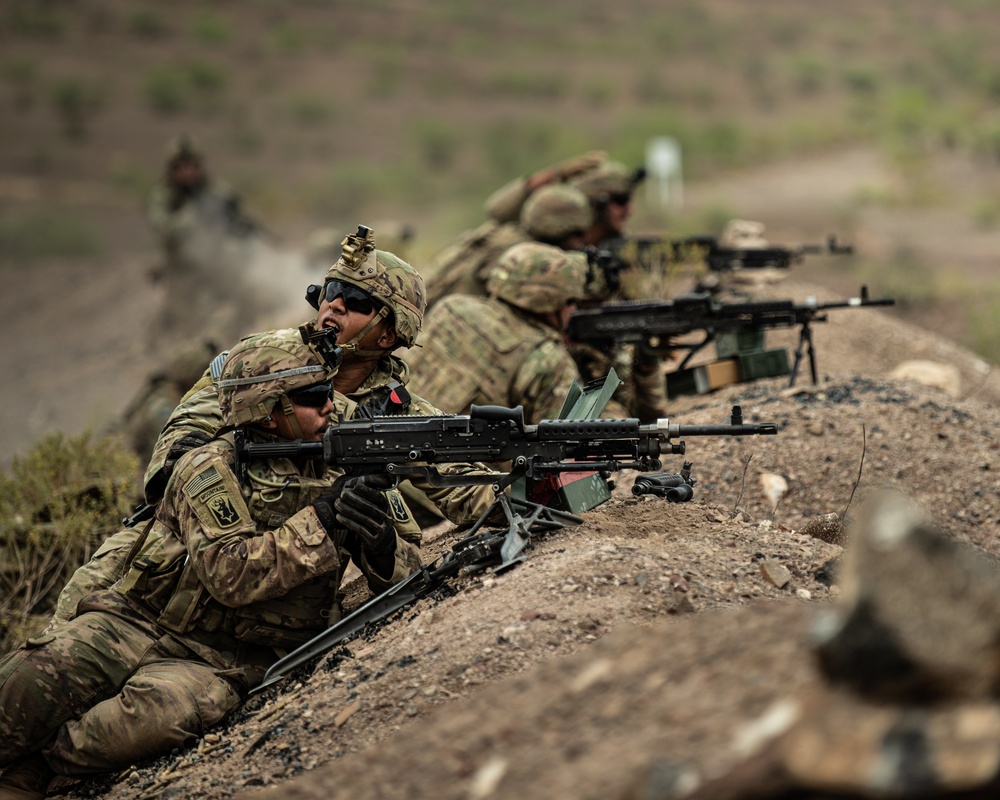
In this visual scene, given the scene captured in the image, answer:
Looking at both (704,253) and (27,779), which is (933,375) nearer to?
(704,253)

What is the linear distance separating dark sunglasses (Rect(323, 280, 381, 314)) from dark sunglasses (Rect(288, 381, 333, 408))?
0.75 m

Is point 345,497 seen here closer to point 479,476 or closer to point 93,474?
point 479,476

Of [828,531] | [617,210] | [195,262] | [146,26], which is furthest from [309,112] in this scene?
[828,531]

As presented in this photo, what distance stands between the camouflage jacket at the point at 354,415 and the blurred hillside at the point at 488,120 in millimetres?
8193

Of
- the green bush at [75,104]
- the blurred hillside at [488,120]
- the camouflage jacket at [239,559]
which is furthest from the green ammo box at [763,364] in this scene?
the green bush at [75,104]

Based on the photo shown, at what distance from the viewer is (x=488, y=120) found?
33.1 m

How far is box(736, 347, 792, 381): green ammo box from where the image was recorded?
8133 millimetres

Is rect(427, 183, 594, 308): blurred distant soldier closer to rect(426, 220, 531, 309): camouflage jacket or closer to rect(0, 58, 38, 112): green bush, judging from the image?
rect(426, 220, 531, 309): camouflage jacket

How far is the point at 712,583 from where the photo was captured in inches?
173

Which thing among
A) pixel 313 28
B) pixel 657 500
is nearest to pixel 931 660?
pixel 657 500

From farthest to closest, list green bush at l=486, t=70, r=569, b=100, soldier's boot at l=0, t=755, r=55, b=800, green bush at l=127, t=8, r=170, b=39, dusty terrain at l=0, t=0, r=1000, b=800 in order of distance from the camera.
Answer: green bush at l=486, t=70, r=569, b=100, green bush at l=127, t=8, r=170, b=39, soldier's boot at l=0, t=755, r=55, b=800, dusty terrain at l=0, t=0, r=1000, b=800

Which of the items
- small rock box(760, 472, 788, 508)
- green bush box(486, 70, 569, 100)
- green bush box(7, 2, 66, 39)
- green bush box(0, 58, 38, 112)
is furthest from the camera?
green bush box(486, 70, 569, 100)

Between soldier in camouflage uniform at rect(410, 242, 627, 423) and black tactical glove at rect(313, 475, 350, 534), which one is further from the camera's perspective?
soldier in camouflage uniform at rect(410, 242, 627, 423)

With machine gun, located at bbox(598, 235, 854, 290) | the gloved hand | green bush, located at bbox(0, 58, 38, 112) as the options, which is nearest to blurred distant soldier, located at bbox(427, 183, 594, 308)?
the gloved hand
